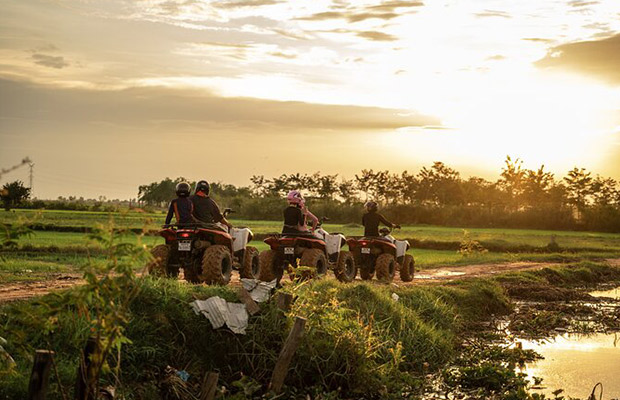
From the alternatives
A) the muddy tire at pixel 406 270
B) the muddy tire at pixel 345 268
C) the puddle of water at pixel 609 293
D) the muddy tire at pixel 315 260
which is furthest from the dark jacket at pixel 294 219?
the puddle of water at pixel 609 293

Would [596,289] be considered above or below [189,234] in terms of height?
below

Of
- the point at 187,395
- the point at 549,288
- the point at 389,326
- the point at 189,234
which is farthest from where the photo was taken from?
the point at 549,288

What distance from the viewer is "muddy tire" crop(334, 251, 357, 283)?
18656mm

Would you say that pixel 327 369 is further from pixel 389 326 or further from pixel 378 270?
pixel 378 270

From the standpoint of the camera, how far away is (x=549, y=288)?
2270 cm

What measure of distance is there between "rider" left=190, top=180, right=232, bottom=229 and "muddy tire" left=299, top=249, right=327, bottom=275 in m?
2.45

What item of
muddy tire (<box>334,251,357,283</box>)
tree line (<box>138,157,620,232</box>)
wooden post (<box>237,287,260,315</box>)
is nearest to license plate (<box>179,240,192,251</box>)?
wooden post (<box>237,287,260,315</box>)

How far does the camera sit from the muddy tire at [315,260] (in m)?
17.1

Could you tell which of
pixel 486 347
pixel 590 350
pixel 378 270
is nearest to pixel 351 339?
pixel 486 347

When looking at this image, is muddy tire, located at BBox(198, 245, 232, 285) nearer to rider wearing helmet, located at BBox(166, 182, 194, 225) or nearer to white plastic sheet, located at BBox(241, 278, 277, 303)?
rider wearing helmet, located at BBox(166, 182, 194, 225)

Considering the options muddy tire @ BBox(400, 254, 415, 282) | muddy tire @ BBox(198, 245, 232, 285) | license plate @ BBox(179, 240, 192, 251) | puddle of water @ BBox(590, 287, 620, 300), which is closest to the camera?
muddy tire @ BBox(198, 245, 232, 285)

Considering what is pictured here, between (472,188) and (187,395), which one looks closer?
(187,395)

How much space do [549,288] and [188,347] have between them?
47.7 feet

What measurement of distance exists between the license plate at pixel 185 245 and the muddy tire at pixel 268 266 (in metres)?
2.60
